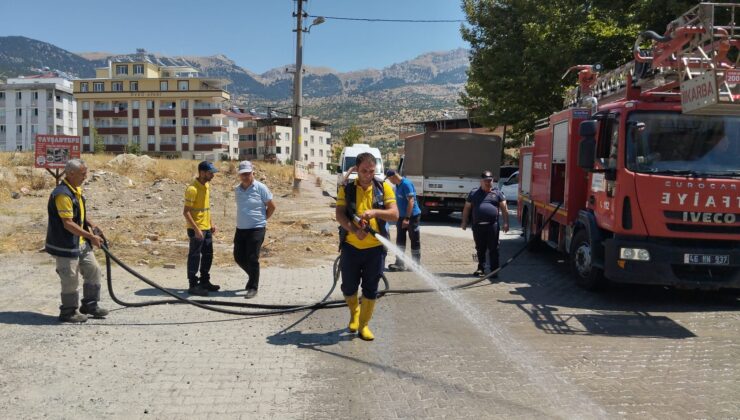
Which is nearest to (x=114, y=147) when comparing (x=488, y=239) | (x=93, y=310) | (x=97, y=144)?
(x=97, y=144)

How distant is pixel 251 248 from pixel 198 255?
76 cm

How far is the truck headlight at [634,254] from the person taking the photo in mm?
7496

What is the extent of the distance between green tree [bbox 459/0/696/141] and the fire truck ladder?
7725mm

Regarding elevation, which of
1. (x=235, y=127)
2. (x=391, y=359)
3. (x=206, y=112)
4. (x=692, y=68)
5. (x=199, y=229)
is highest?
(x=206, y=112)

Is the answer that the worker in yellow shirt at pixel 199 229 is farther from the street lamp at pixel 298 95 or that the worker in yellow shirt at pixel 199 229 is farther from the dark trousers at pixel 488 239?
the street lamp at pixel 298 95

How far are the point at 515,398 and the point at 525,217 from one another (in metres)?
9.28

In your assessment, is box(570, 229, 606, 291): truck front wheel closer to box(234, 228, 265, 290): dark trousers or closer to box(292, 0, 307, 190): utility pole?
box(234, 228, 265, 290): dark trousers

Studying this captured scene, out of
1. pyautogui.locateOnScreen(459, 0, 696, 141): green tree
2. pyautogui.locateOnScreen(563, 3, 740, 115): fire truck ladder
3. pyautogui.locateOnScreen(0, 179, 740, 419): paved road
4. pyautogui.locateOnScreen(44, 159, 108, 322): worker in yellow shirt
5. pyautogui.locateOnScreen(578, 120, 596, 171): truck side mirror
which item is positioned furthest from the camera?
pyautogui.locateOnScreen(459, 0, 696, 141): green tree

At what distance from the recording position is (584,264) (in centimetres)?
881

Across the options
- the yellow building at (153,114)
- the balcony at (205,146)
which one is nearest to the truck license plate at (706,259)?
the yellow building at (153,114)

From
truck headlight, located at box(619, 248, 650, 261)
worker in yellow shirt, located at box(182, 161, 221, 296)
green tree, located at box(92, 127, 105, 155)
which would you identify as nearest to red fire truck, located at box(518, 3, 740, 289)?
truck headlight, located at box(619, 248, 650, 261)

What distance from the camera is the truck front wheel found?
8492mm

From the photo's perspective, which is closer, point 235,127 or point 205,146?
point 205,146

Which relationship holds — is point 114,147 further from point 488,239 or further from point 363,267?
point 363,267
